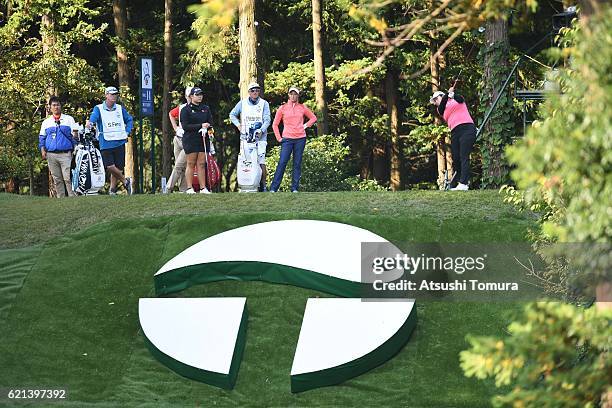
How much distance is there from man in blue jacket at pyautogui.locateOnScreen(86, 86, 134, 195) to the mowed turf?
139 centimetres

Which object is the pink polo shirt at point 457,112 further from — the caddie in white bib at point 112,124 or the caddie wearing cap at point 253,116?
the caddie in white bib at point 112,124

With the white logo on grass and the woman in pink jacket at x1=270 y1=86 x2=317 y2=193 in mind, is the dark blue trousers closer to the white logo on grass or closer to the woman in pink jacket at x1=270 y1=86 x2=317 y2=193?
the woman in pink jacket at x1=270 y1=86 x2=317 y2=193

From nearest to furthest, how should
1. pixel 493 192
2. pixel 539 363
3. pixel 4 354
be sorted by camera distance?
pixel 539 363, pixel 4 354, pixel 493 192

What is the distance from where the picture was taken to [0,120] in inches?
1109

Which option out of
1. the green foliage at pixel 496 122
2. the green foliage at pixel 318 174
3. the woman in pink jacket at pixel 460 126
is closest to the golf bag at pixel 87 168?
the green foliage at pixel 318 174

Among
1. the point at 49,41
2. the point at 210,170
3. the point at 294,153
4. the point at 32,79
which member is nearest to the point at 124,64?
the point at 49,41

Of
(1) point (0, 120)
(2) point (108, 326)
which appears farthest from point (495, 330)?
(1) point (0, 120)

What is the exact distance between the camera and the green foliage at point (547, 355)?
6070 mm

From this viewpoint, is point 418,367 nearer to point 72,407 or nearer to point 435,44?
point 72,407

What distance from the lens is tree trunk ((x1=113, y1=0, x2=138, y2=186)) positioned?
31719 millimetres

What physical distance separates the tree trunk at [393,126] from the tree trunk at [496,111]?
11.5 metres

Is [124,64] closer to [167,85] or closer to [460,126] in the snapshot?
[167,85]

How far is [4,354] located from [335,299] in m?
3.68

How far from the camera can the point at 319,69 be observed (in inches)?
1205
